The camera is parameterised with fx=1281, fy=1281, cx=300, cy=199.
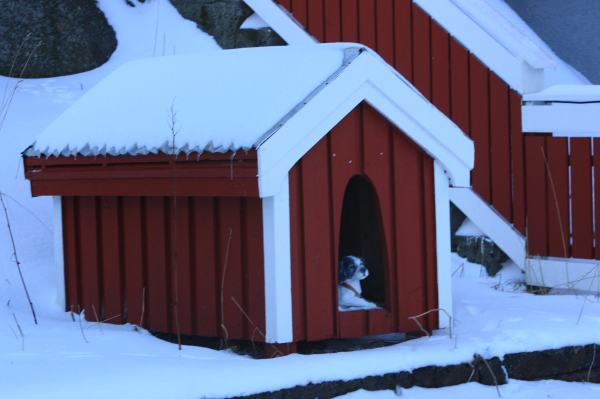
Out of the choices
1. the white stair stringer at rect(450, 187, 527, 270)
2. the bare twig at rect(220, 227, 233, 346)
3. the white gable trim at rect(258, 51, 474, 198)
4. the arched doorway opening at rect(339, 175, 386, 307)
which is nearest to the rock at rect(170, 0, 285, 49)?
the white stair stringer at rect(450, 187, 527, 270)

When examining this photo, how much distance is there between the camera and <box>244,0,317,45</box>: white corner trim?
10.9 metres

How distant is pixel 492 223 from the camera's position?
33.0 ft

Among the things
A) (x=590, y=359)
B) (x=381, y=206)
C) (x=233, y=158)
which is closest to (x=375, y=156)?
(x=381, y=206)

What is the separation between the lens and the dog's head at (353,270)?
7.13 metres

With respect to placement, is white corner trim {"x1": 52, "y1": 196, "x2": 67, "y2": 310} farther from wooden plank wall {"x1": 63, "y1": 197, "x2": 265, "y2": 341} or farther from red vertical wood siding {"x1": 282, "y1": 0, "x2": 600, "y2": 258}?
red vertical wood siding {"x1": 282, "y1": 0, "x2": 600, "y2": 258}

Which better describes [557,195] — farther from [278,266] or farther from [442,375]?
[278,266]

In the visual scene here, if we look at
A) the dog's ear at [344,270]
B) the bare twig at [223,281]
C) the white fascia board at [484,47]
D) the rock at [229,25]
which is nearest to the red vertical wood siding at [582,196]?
the white fascia board at [484,47]

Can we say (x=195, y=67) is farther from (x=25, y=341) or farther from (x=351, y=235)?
(x=25, y=341)

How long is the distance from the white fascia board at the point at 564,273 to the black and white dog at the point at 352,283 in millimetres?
2647

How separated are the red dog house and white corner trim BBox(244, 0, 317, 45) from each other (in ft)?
10.5

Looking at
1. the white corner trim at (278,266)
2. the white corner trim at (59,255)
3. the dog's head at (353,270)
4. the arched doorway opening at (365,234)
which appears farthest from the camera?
the white corner trim at (59,255)

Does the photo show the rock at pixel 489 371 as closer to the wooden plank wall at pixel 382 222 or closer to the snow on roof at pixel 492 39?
the wooden plank wall at pixel 382 222

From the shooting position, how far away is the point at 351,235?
25.7ft

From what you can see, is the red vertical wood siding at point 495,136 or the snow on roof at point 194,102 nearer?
the snow on roof at point 194,102
